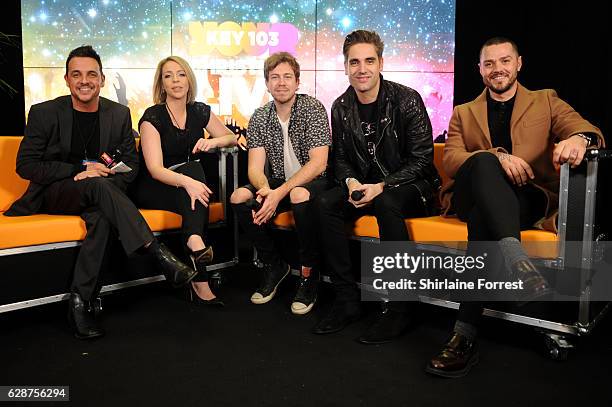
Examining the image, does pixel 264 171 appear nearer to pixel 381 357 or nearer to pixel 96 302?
pixel 96 302

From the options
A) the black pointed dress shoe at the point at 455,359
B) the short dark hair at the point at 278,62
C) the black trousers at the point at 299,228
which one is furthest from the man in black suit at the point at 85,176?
the black pointed dress shoe at the point at 455,359

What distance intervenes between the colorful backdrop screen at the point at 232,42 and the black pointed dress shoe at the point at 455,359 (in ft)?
10.8

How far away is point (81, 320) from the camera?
2.39m

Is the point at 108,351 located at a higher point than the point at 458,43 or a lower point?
lower

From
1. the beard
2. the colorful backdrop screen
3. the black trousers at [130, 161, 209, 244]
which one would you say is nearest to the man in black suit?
the black trousers at [130, 161, 209, 244]

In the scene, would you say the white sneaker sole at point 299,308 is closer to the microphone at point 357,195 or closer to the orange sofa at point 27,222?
the microphone at point 357,195

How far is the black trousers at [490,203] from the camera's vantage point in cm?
204

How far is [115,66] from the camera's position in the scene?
16.3 feet

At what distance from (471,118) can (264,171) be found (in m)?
1.08

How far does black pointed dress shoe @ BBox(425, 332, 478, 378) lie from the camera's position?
198 centimetres

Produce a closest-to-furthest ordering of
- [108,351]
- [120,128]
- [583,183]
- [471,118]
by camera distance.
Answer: [583,183]
[108,351]
[471,118]
[120,128]

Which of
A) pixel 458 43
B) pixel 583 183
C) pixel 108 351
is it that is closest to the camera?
pixel 583 183

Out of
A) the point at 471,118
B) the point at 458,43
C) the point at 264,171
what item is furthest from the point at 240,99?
the point at 471,118

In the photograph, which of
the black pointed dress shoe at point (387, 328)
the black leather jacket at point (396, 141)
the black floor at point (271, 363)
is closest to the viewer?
the black floor at point (271, 363)
